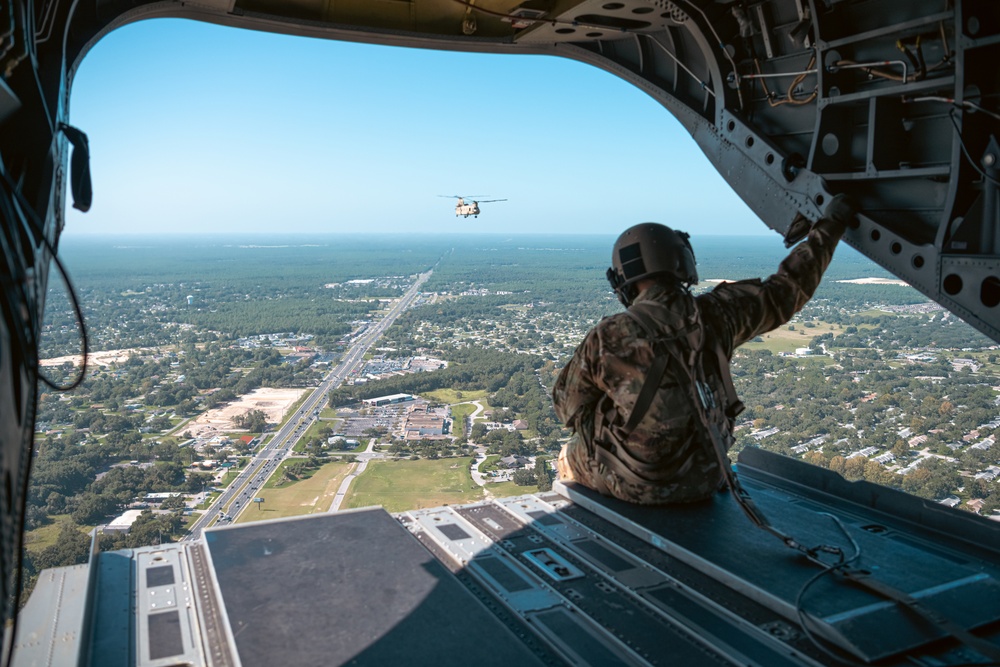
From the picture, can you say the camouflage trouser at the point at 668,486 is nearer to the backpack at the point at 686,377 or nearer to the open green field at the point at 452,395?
the backpack at the point at 686,377

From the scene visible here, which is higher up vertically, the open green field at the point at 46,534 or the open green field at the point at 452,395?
the open green field at the point at 46,534

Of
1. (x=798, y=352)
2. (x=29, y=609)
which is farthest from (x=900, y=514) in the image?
(x=798, y=352)

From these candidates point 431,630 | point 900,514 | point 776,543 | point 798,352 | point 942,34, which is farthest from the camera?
point 798,352

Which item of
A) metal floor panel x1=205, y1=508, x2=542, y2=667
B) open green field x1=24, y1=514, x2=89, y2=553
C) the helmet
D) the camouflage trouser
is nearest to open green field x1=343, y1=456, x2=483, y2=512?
open green field x1=24, y1=514, x2=89, y2=553

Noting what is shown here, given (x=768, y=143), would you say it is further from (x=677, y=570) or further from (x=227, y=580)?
(x=227, y=580)

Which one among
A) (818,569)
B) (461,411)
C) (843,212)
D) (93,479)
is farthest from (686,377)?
(461,411)

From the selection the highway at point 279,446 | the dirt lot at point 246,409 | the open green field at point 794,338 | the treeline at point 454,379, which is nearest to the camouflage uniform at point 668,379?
the highway at point 279,446

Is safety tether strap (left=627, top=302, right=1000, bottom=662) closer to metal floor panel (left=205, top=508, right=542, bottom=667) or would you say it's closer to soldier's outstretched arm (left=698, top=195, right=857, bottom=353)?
soldier's outstretched arm (left=698, top=195, right=857, bottom=353)
